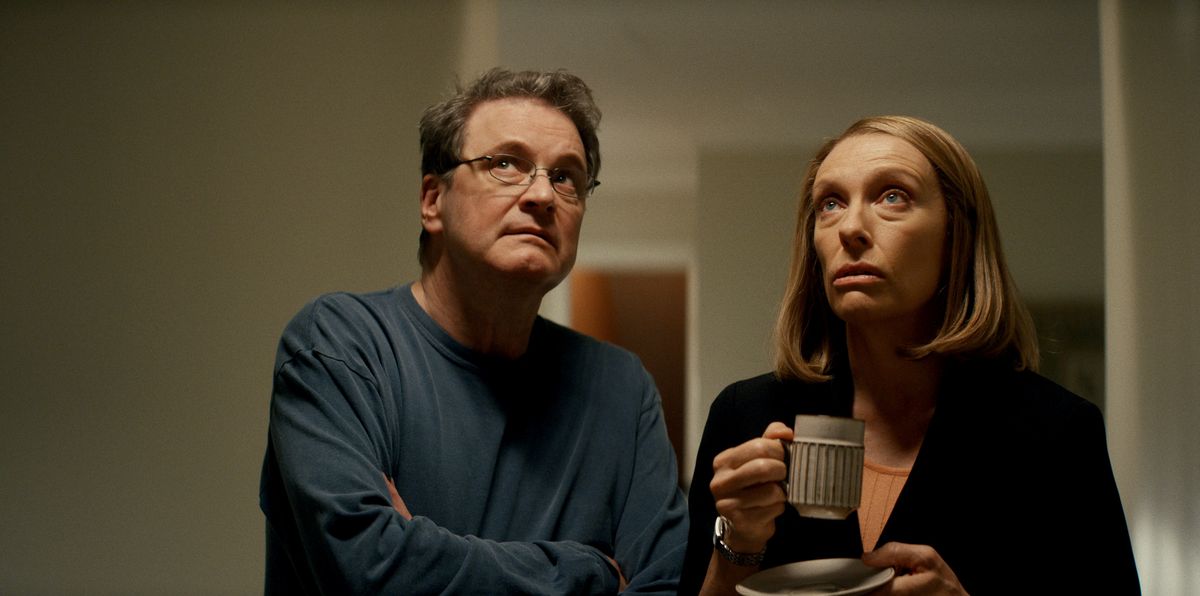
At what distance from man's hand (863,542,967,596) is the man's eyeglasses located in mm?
783

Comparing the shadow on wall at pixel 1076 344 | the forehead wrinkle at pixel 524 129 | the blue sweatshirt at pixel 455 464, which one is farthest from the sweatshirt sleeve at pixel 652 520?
the shadow on wall at pixel 1076 344

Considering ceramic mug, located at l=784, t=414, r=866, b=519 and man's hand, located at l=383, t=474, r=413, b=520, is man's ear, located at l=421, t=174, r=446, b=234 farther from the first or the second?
ceramic mug, located at l=784, t=414, r=866, b=519

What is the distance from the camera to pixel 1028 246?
4887 millimetres

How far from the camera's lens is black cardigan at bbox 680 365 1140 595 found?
1095mm

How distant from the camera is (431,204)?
1732mm

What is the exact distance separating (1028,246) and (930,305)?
13.0ft

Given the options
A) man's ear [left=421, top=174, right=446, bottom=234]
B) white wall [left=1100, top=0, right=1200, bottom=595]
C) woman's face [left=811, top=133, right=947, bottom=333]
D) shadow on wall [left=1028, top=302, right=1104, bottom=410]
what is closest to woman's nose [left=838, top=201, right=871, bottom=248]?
woman's face [left=811, top=133, right=947, bottom=333]

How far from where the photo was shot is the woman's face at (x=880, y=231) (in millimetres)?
1132

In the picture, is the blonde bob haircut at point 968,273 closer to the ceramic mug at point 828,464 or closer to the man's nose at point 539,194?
the ceramic mug at point 828,464

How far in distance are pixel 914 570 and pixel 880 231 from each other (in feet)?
1.08

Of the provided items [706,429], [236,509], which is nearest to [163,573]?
[236,509]

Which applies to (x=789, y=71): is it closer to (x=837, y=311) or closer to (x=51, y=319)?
(x=51, y=319)

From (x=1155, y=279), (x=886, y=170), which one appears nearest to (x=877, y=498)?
(x=886, y=170)

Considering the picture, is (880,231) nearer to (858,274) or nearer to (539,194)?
(858,274)
